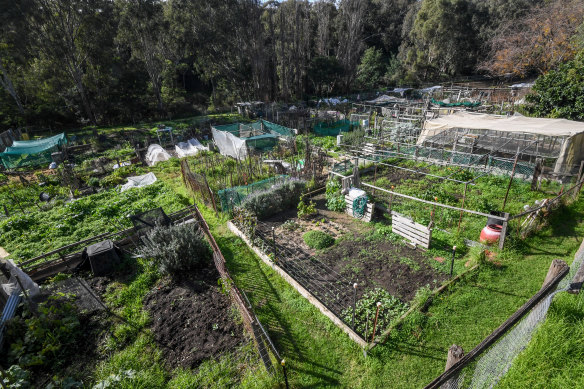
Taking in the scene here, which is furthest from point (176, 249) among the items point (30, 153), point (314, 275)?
point (30, 153)

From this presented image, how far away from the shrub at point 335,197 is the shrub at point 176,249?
186 inches

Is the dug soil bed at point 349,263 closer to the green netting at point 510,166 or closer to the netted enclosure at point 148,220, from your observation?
the netted enclosure at point 148,220

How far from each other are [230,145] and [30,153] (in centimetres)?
1313

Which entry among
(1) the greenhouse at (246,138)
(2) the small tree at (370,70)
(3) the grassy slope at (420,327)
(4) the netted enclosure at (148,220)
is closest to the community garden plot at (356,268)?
(3) the grassy slope at (420,327)

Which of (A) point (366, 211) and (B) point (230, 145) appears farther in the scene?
(B) point (230, 145)

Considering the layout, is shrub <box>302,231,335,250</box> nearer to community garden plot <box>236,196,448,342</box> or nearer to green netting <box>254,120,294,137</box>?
community garden plot <box>236,196,448,342</box>

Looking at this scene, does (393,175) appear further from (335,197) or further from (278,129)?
(278,129)

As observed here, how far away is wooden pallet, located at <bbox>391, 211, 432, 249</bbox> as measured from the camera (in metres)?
7.70

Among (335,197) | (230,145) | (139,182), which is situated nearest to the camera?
(335,197)

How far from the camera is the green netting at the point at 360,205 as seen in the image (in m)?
9.53

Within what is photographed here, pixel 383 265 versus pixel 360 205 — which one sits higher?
pixel 360 205

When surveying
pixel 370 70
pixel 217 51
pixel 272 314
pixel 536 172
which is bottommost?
pixel 272 314

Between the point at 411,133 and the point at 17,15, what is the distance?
3690cm

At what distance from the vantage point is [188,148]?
64.2 feet
